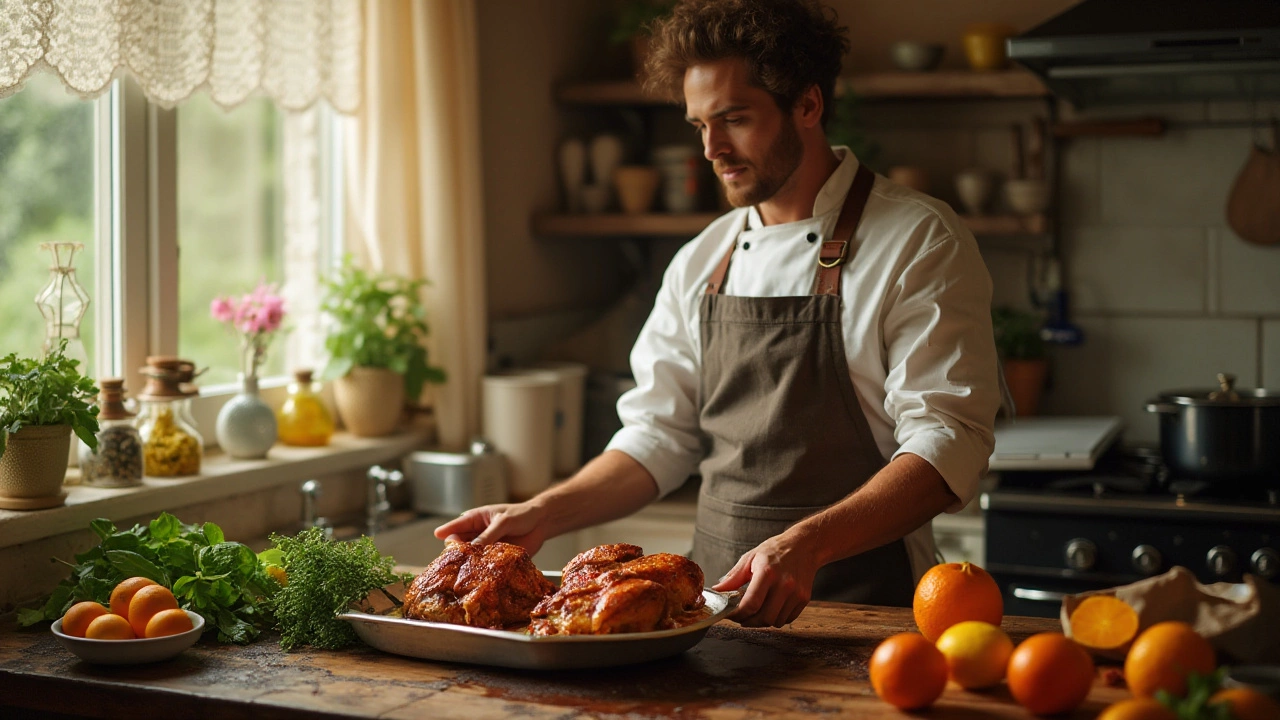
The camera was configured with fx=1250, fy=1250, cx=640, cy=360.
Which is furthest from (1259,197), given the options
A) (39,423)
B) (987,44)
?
(39,423)

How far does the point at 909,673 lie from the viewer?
Answer: 4.25 feet

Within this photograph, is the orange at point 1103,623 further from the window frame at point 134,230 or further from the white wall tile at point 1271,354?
the white wall tile at point 1271,354

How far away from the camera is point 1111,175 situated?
11.2ft

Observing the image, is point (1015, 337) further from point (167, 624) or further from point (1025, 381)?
point (167, 624)

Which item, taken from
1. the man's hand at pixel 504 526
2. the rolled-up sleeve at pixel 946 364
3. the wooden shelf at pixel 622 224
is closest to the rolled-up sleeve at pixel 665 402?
the man's hand at pixel 504 526

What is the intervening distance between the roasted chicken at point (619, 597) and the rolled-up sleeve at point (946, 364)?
46cm

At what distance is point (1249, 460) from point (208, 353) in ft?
7.37

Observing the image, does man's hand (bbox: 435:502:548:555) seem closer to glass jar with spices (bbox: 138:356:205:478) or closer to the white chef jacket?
the white chef jacket

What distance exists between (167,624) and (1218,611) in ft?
4.02

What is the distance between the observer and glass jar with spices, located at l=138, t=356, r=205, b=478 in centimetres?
224

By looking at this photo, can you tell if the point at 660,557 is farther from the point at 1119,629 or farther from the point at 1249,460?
the point at 1249,460

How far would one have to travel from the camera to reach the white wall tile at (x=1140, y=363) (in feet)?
11.0

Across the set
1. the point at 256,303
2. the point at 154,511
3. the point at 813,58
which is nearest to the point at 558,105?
the point at 256,303

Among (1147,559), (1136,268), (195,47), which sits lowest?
(1147,559)
